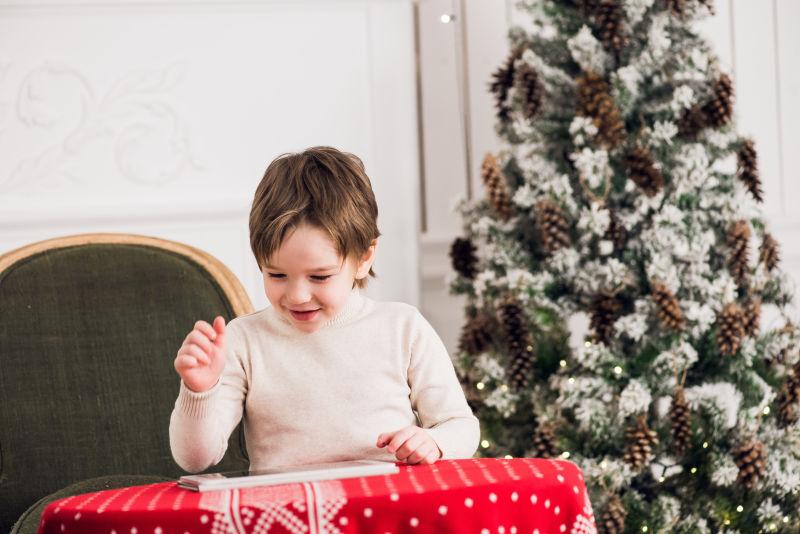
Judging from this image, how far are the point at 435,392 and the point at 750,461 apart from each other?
906 millimetres

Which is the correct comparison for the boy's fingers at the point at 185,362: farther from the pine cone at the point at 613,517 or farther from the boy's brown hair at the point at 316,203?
the pine cone at the point at 613,517

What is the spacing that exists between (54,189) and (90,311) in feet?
2.61

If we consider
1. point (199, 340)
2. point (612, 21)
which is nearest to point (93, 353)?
point (199, 340)

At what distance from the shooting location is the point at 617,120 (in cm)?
201

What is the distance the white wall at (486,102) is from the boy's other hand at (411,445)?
1.49 m

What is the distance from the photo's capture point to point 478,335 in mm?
2135

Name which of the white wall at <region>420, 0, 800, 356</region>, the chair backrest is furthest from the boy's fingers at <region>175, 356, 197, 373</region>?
the white wall at <region>420, 0, 800, 356</region>

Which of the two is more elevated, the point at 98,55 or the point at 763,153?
the point at 98,55

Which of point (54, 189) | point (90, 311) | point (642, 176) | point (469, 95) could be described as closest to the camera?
point (90, 311)

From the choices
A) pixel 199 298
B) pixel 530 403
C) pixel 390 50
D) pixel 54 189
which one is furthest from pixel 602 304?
pixel 54 189

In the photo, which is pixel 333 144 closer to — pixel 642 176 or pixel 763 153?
pixel 642 176

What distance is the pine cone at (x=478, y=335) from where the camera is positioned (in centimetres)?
213

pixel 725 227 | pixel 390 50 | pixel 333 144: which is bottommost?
pixel 725 227

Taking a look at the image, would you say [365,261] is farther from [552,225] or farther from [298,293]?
[552,225]
